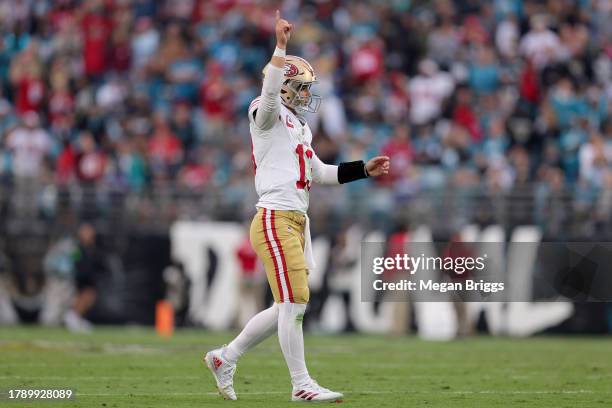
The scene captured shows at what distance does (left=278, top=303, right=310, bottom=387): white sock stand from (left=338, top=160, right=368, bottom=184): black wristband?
1.10 m

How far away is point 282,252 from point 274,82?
118cm

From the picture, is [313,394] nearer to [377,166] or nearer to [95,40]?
[377,166]

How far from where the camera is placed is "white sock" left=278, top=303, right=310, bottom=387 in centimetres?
929

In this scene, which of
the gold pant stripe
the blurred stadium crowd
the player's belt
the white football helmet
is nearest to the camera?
the gold pant stripe

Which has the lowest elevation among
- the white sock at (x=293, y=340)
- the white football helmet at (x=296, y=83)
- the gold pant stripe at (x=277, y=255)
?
the white sock at (x=293, y=340)

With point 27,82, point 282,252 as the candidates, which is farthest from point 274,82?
point 27,82

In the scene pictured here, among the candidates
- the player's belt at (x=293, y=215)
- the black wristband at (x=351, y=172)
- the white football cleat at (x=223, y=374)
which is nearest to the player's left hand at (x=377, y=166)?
the black wristband at (x=351, y=172)

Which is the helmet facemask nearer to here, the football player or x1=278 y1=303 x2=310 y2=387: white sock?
the football player

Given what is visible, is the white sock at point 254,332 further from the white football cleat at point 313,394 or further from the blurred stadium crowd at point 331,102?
the blurred stadium crowd at point 331,102

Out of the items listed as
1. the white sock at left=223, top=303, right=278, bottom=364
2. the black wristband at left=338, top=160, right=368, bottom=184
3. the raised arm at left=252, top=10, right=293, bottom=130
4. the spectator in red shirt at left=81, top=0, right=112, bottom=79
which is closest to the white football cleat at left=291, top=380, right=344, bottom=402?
the white sock at left=223, top=303, right=278, bottom=364

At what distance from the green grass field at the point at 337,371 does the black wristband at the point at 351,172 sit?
1.58m

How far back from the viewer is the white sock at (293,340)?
9.29 meters

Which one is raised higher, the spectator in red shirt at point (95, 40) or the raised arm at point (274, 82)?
the spectator in red shirt at point (95, 40)

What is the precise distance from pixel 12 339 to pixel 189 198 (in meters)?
4.46
